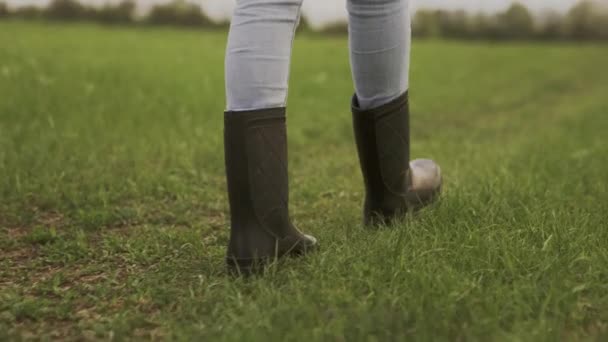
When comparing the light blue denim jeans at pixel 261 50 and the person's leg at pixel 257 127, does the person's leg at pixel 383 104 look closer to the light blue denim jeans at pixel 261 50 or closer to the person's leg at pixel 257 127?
the light blue denim jeans at pixel 261 50

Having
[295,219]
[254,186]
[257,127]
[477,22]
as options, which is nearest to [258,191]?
[254,186]

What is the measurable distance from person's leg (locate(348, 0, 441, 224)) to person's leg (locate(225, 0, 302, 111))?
0.31 m

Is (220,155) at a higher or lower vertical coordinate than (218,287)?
lower

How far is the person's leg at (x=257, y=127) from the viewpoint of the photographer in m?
1.86

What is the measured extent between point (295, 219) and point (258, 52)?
1.16m

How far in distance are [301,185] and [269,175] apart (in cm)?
160

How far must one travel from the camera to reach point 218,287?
187 centimetres

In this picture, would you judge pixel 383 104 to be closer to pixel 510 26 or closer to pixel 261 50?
pixel 261 50

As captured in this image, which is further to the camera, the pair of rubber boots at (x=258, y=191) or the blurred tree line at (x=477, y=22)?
the blurred tree line at (x=477, y=22)

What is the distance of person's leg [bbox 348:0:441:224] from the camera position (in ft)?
7.03

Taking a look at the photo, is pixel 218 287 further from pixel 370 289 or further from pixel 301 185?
pixel 301 185

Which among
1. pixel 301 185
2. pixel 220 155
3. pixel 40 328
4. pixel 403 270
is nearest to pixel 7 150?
pixel 220 155

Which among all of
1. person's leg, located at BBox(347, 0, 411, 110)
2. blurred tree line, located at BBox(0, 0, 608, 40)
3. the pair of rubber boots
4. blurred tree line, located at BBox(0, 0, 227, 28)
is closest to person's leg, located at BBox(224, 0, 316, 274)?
the pair of rubber boots

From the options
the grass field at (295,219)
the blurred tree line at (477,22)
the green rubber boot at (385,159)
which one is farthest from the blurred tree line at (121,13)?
the green rubber boot at (385,159)
